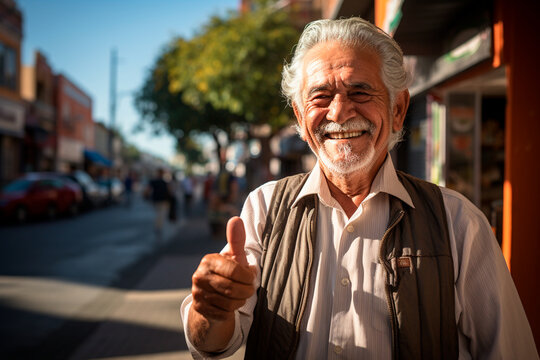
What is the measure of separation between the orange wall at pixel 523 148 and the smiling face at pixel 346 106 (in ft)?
6.28

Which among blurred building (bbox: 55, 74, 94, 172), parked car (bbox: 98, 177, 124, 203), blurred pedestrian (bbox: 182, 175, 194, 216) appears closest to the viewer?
blurred pedestrian (bbox: 182, 175, 194, 216)

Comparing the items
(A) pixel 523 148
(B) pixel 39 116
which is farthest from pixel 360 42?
(B) pixel 39 116

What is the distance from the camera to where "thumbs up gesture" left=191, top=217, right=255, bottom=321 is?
4.72 ft

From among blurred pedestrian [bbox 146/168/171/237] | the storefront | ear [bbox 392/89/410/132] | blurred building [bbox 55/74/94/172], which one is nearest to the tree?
blurred pedestrian [bbox 146/168/171/237]

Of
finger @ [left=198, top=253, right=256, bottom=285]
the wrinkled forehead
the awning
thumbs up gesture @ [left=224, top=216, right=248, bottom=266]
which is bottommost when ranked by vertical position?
finger @ [left=198, top=253, right=256, bottom=285]

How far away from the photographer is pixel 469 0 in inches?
159

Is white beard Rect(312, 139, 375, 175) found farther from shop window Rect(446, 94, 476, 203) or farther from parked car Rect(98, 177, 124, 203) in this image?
parked car Rect(98, 177, 124, 203)

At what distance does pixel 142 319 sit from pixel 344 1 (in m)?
5.16

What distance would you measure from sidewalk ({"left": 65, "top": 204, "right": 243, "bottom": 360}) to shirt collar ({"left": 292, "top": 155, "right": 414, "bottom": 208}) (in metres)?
2.58

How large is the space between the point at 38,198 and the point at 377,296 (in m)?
16.0

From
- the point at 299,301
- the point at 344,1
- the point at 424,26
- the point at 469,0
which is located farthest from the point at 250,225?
the point at 344,1

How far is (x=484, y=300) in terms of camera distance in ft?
5.53

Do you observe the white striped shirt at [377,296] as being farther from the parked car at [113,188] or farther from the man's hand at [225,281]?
the parked car at [113,188]

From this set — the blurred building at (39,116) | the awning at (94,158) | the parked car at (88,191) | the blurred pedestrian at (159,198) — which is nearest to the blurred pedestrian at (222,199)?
the blurred pedestrian at (159,198)
